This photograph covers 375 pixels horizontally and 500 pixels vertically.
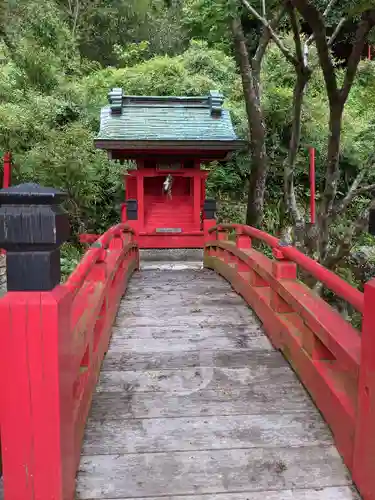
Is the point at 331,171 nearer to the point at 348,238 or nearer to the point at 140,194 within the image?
the point at 348,238

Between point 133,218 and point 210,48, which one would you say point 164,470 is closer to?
point 133,218

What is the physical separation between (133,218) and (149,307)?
5.65 m

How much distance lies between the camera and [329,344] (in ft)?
9.34

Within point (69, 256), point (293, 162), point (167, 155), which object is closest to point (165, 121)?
point (167, 155)

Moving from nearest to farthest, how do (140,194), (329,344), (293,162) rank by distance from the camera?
(329,344) → (293,162) → (140,194)

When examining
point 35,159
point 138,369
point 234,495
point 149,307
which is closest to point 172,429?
point 234,495

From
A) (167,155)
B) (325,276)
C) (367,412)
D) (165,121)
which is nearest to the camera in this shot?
(367,412)

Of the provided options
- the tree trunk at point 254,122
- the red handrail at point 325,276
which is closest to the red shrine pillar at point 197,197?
the tree trunk at point 254,122

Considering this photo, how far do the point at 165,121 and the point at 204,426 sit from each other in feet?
31.3

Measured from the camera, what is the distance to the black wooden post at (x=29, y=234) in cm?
190

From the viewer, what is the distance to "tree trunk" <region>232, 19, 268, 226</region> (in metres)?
9.18

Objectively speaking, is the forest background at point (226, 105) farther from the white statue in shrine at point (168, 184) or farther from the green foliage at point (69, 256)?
the white statue in shrine at point (168, 184)

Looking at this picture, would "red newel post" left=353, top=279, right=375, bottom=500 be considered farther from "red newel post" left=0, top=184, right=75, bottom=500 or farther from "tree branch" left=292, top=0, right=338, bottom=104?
"tree branch" left=292, top=0, right=338, bottom=104

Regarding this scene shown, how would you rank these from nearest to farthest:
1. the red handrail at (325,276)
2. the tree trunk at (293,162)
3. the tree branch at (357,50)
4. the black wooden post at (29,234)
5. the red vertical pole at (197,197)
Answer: the black wooden post at (29,234) < the red handrail at (325,276) < the tree branch at (357,50) < the tree trunk at (293,162) < the red vertical pole at (197,197)
